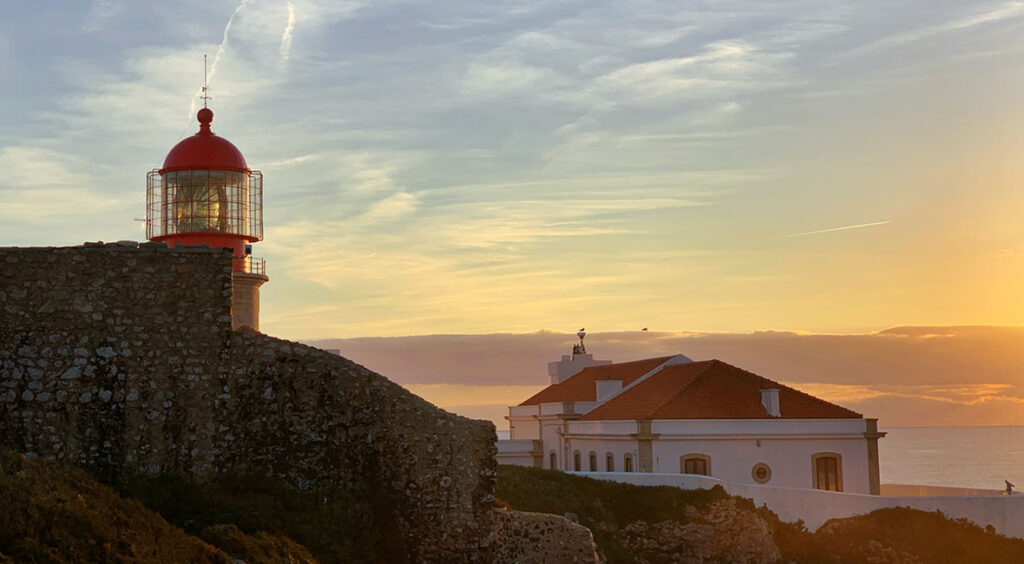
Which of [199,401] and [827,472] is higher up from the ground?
[199,401]

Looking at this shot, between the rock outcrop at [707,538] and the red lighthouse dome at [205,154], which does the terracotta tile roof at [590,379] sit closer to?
the rock outcrop at [707,538]

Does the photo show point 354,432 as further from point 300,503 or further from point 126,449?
point 126,449

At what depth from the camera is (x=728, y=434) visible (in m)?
36.8

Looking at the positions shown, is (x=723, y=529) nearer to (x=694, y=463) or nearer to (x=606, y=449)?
(x=694, y=463)

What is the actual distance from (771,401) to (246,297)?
18214 millimetres

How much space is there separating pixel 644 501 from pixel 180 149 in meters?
15.6

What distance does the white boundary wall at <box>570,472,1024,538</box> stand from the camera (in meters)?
31.2

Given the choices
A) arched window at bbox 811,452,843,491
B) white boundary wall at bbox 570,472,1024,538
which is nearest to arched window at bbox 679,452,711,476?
arched window at bbox 811,452,843,491

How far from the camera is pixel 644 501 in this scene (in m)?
30.0

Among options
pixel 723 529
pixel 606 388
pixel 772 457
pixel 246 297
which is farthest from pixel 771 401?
pixel 246 297

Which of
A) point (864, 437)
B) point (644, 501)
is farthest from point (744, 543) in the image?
point (864, 437)

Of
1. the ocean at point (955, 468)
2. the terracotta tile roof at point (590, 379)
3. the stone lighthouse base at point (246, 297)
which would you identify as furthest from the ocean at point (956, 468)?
the stone lighthouse base at point (246, 297)

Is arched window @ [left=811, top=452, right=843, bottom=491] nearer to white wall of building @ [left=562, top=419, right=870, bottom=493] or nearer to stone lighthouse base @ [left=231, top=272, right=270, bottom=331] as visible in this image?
white wall of building @ [left=562, top=419, right=870, bottom=493]

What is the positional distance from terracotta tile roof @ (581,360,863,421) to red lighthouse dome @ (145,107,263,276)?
1485 centimetres
